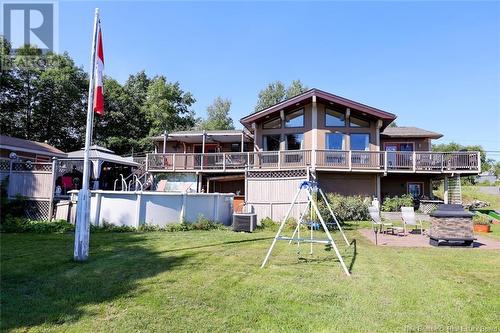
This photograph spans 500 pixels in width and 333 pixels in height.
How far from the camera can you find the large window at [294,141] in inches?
769

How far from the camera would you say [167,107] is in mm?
36562

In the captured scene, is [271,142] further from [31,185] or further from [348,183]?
[31,185]

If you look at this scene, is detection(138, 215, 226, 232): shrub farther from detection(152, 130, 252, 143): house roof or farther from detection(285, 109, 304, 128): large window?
detection(152, 130, 252, 143): house roof

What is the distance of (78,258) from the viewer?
6773mm

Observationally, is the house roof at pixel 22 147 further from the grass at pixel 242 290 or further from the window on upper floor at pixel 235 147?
the grass at pixel 242 290

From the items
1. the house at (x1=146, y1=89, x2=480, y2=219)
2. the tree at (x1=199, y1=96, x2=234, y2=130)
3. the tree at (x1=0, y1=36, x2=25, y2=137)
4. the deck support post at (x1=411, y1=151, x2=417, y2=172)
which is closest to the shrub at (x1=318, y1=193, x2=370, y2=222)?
the house at (x1=146, y1=89, x2=480, y2=219)

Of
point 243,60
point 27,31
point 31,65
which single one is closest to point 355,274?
point 27,31

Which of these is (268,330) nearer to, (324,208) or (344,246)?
(344,246)

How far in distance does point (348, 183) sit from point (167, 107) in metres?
24.4

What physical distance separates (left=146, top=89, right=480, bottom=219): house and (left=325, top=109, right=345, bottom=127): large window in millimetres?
56

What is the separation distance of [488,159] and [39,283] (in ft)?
226

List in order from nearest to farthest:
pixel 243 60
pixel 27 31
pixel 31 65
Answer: pixel 27 31, pixel 243 60, pixel 31 65

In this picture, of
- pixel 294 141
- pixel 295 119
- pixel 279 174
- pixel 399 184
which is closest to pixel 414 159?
pixel 399 184

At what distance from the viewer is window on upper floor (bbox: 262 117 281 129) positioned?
20.1 metres
